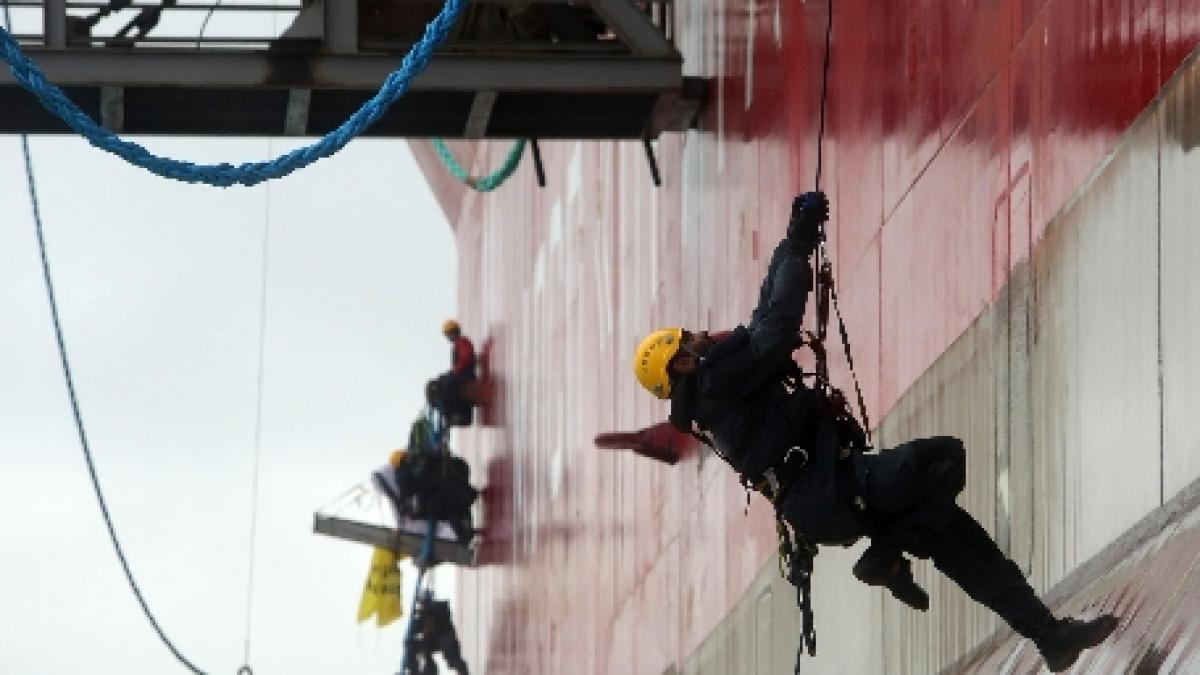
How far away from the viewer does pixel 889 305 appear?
1297cm

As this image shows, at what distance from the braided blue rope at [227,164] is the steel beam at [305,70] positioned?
393cm

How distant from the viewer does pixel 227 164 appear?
38.1 ft

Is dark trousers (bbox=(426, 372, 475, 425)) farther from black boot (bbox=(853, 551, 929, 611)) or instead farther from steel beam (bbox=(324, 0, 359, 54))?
black boot (bbox=(853, 551, 929, 611))

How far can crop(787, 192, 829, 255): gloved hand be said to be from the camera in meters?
9.52

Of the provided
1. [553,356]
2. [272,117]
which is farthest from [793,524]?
[553,356]

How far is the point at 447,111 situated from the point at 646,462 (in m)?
4.66

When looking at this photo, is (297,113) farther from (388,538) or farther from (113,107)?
(388,538)

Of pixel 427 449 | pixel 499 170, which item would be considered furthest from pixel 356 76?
pixel 427 449

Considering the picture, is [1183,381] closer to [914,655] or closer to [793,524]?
[793,524]

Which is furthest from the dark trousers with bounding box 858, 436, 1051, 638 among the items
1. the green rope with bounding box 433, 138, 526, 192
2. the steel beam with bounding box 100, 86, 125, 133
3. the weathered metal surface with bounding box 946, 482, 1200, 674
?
the green rope with bounding box 433, 138, 526, 192

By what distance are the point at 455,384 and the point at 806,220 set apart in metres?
24.0

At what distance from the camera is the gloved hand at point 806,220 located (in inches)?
375

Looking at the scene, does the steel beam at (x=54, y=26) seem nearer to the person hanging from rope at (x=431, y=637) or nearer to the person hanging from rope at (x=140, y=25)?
the person hanging from rope at (x=140, y=25)

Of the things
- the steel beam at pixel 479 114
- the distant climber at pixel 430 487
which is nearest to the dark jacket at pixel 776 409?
the steel beam at pixel 479 114
